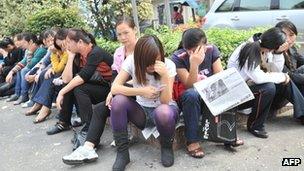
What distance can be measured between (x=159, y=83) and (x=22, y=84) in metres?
4.56

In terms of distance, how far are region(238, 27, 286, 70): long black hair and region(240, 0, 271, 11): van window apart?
4876 mm

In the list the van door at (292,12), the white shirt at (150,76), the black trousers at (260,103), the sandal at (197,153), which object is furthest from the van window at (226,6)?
the sandal at (197,153)

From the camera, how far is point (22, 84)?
818 cm

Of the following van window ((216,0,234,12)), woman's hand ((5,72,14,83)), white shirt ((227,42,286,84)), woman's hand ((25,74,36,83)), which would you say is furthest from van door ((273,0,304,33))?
woman's hand ((5,72,14,83))

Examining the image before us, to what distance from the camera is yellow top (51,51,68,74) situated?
6315 millimetres

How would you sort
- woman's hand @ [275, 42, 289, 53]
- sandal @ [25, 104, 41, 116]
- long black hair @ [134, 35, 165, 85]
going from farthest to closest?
sandal @ [25, 104, 41, 116] → woman's hand @ [275, 42, 289, 53] → long black hair @ [134, 35, 165, 85]

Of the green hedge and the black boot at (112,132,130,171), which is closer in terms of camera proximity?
the black boot at (112,132,130,171)

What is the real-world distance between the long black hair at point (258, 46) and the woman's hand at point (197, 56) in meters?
0.59

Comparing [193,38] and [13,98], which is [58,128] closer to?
[193,38]

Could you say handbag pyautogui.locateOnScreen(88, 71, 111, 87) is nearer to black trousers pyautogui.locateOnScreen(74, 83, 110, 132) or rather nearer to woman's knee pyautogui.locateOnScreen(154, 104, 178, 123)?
black trousers pyautogui.locateOnScreen(74, 83, 110, 132)

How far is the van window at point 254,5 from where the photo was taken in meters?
9.38

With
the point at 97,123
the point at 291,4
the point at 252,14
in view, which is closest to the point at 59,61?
the point at 97,123

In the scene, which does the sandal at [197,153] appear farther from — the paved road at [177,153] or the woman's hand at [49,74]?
the woman's hand at [49,74]

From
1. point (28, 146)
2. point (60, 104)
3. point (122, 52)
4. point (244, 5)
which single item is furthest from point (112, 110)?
point (244, 5)
